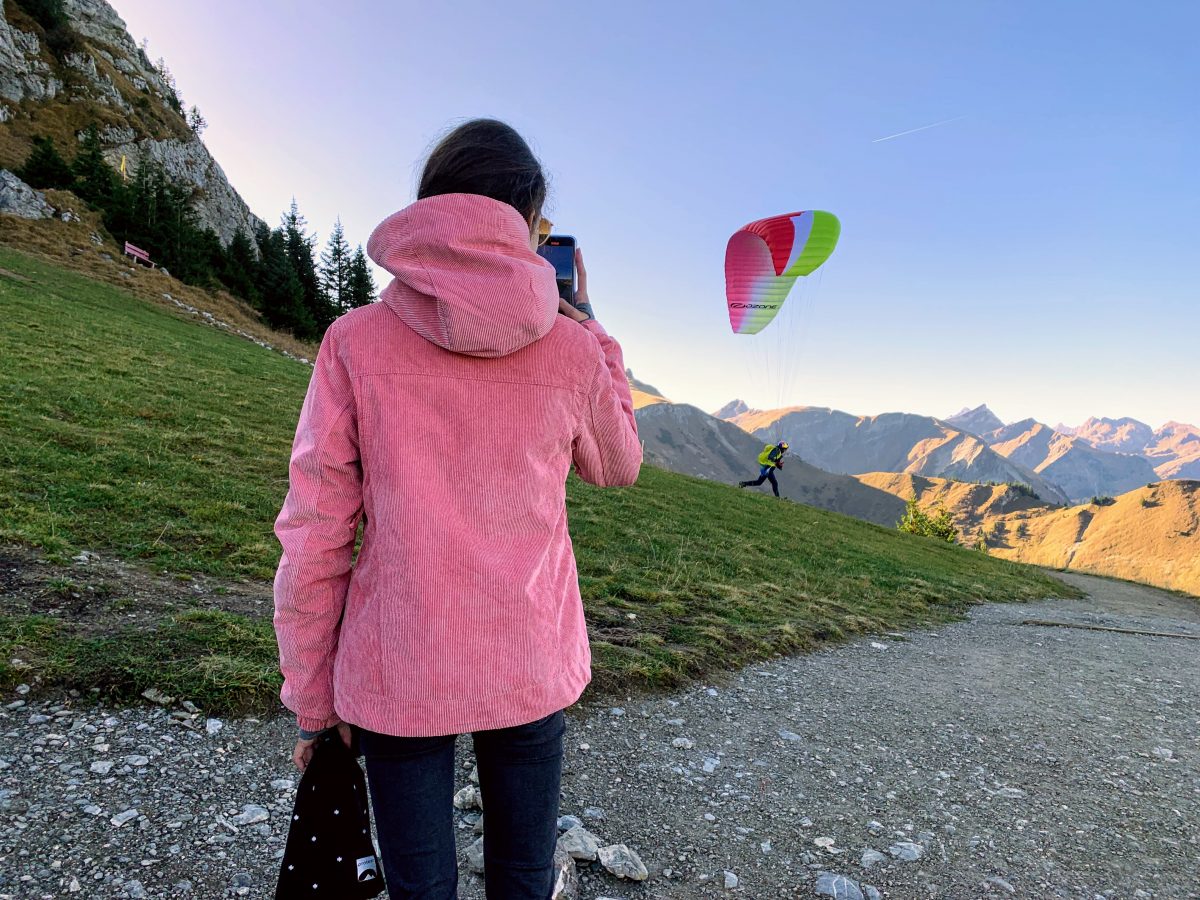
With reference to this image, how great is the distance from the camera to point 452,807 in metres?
1.54

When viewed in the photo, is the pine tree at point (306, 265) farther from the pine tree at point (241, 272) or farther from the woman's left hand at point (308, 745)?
the woman's left hand at point (308, 745)

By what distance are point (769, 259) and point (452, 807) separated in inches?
756

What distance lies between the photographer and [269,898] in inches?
97.1

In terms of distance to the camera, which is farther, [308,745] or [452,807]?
[308,745]

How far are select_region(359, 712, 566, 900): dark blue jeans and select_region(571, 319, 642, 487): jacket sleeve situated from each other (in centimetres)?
→ 67

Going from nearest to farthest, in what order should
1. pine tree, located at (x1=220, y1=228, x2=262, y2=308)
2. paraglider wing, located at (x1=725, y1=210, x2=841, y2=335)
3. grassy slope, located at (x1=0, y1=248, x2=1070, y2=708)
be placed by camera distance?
grassy slope, located at (x1=0, y1=248, x2=1070, y2=708) < paraglider wing, located at (x1=725, y1=210, x2=841, y2=335) < pine tree, located at (x1=220, y1=228, x2=262, y2=308)

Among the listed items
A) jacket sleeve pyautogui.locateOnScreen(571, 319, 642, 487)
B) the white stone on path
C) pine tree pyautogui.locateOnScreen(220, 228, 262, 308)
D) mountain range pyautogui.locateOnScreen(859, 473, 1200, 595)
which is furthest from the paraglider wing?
mountain range pyautogui.locateOnScreen(859, 473, 1200, 595)

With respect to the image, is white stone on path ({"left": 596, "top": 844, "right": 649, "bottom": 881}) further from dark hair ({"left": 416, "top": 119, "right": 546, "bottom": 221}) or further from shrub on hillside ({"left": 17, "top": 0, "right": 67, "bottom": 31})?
shrub on hillside ({"left": 17, "top": 0, "right": 67, "bottom": 31})

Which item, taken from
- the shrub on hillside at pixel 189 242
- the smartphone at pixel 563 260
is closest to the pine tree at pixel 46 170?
the shrub on hillside at pixel 189 242

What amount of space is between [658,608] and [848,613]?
360cm

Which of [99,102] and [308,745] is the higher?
[99,102]

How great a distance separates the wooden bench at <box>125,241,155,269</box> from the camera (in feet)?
104

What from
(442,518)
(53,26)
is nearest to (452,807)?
(442,518)

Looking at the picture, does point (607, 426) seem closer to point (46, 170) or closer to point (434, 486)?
point (434, 486)
